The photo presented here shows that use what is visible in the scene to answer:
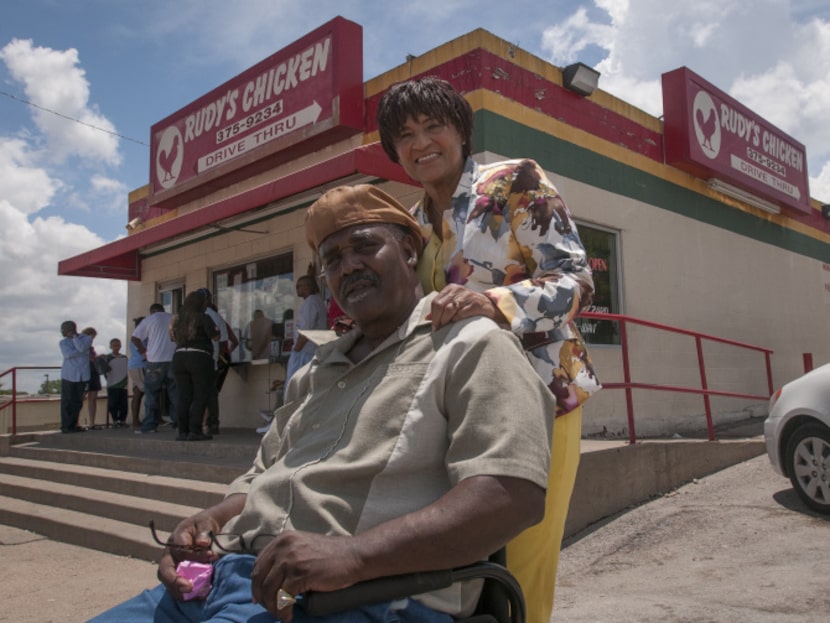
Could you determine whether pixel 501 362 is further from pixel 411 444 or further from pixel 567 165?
pixel 567 165

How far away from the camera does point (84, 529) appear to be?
6.09m

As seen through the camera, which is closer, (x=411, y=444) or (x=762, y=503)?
(x=411, y=444)

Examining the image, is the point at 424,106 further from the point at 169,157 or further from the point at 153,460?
the point at 169,157

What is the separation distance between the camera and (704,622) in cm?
366

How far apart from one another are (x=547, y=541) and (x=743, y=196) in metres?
10.6

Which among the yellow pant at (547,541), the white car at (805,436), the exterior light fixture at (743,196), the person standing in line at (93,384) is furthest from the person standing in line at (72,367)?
the yellow pant at (547,541)

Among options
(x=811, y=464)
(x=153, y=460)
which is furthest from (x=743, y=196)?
(x=153, y=460)

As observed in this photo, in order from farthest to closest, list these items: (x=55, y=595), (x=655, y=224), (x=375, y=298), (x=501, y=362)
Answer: (x=655, y=224)
(x=55, y=595)
(x=375, y=298)
(x=501, y=362)

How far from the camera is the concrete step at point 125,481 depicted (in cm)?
609

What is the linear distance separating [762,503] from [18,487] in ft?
24.3

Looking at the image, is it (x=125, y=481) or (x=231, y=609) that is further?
(x=125, y=481)

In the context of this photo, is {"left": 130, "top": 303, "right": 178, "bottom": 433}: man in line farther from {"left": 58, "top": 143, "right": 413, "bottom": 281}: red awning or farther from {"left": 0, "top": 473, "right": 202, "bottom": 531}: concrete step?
{"left": 0, "top": 473, "right": 202, "bottom": 531}: concrete step

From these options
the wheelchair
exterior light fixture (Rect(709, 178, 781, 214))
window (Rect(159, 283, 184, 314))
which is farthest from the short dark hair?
window (Rect(159, 283, 184, 314))

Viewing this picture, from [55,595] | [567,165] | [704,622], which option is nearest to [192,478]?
[55,595]
